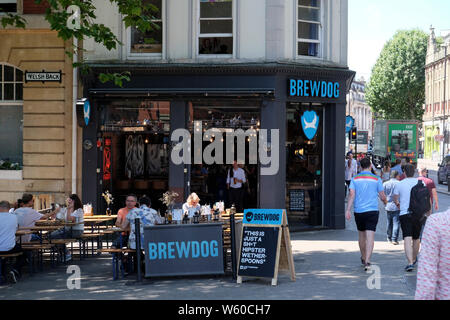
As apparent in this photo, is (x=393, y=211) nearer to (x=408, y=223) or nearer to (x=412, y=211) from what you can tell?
(x=408, y=223)

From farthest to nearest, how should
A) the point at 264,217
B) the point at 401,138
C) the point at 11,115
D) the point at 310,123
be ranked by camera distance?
the point at 401,138 → the point at 11,115 → the point at 310,123 → the point at 264,217

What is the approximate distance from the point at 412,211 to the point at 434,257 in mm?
7449

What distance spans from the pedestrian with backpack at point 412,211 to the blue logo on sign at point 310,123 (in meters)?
5.70

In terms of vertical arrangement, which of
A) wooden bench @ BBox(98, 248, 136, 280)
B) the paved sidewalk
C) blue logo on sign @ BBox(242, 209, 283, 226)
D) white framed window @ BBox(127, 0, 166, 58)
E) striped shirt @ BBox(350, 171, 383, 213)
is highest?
white framed window @ BBox(127, 0, 166, 58)

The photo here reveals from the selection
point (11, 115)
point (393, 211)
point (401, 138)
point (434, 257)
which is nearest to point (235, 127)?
point (393, 211)

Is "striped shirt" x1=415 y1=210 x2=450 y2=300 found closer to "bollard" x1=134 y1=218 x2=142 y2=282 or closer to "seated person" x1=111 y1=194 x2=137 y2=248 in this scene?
"bollard" x1=134 y1=218 x2=142 y2=282

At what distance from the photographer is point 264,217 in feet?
36.1

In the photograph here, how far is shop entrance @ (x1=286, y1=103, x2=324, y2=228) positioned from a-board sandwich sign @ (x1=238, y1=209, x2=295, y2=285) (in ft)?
21.9

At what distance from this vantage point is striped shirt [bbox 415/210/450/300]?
4.64 metres

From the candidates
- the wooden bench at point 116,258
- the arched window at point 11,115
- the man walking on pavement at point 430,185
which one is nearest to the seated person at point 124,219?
the wooden bench at point 116,258

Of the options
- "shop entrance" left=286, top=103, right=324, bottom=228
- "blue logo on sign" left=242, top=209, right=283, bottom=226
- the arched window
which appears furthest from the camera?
the arched window

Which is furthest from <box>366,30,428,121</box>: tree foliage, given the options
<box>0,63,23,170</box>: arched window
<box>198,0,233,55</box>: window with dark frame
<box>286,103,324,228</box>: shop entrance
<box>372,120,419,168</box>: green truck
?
<box>0,63,23,170</box>: arched window

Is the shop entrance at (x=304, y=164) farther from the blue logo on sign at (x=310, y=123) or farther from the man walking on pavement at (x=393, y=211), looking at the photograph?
the man walking on pavement at (x=393, y=211)
